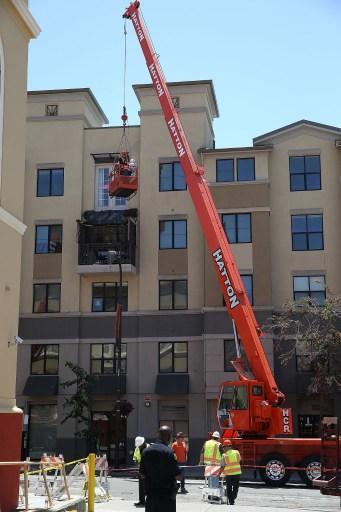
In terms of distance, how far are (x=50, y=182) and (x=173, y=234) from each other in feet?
23.7

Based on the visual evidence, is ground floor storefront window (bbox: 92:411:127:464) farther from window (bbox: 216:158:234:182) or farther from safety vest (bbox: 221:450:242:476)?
safety vest (bbox: 221:450:242:476)

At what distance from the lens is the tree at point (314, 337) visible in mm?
31688

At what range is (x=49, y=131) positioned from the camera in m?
39.7

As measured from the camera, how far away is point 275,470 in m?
23.4

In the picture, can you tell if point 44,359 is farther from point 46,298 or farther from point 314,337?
point 314,337

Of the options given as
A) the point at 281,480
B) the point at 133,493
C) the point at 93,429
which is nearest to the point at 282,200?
the point at 93,429

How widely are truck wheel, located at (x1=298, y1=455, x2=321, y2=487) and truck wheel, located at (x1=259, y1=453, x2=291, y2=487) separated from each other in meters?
0.49

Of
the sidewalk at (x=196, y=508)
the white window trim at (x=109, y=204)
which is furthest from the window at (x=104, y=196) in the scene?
the sidewalk at (x=196, y=508)

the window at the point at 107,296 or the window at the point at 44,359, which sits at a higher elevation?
the window at the point at 107,296

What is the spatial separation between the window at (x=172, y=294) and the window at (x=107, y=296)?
6.08 ft

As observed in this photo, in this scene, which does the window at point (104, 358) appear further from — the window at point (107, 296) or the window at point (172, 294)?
the window at point (172, 294)

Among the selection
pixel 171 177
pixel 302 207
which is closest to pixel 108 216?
pixel 171 177

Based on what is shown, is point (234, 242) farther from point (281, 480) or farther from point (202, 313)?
point (281, 480)

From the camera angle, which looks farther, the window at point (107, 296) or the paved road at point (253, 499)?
the window at point (107, 296)
